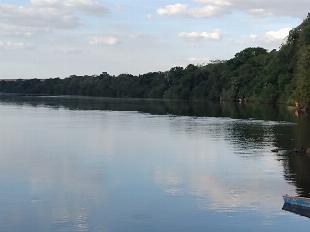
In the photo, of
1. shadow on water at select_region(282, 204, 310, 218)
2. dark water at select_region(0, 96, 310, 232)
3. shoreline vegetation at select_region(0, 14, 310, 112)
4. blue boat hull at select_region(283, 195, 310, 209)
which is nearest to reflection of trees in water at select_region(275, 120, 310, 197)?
dark water at select_region(0, 96, 310, 232)

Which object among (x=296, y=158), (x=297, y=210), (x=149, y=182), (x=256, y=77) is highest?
(x=256, y=77)

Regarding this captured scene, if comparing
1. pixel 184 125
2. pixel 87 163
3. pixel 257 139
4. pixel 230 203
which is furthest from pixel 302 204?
pixel 184 125

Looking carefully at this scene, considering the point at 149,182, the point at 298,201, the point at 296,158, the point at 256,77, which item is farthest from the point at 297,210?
the point at 256,77

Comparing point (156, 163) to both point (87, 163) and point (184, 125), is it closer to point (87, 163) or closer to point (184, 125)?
point (87, 163)

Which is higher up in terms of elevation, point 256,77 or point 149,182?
point 256,77

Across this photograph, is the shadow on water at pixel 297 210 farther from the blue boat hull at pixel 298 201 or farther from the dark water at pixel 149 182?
the dark water at pixel 149 182

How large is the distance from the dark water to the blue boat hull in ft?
1.88

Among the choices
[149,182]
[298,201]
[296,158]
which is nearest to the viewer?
[298,201]

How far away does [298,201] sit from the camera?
2138cm

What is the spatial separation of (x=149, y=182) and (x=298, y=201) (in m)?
8.32

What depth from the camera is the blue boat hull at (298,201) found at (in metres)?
20.8

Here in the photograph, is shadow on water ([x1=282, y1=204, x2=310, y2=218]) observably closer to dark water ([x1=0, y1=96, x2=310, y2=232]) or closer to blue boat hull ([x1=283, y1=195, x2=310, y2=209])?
blue boat hull ([x1=283, y1=195, x2=310, y2=209])

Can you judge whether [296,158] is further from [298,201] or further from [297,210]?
[297,210]

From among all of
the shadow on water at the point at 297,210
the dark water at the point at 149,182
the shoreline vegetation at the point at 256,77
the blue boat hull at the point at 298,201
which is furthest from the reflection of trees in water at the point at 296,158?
the shoreline vegetation at the point at 256,77
